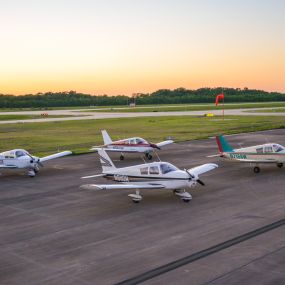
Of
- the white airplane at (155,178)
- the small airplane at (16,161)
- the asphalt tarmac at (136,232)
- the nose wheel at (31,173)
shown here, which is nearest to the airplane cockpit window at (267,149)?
the asphalt tarmac at (136,232)

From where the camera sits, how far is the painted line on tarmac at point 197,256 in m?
12.5

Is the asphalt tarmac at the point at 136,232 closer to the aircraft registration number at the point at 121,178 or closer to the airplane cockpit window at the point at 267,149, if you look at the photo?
the aircraft registration number at the point at 121,178

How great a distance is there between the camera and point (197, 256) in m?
14.1

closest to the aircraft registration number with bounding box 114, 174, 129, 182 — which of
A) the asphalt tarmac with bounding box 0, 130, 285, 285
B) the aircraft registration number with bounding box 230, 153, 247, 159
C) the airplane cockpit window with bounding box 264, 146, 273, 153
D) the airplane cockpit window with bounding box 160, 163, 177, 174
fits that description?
the asphalt tarmac with bounding box 0, 130, 285, 285

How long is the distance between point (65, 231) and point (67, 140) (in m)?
37.2

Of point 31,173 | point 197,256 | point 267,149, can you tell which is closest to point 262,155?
point 267,149

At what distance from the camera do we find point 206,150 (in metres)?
41.0

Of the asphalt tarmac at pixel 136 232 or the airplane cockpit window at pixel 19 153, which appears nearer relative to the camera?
the asphalt tarmac at pixel 136 232

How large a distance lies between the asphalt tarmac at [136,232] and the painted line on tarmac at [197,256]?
185 millimetres

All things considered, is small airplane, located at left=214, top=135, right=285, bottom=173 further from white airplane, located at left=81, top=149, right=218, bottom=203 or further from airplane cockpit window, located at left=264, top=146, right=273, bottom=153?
white airplane, located at left=81, top=149, right=218, bottom=203

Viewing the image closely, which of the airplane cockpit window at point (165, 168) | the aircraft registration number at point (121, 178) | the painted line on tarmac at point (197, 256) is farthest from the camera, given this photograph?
the aircraft registration number at point (121, 178)

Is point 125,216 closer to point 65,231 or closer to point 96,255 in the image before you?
point 65,231

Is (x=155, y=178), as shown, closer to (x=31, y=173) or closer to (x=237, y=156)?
(x=237, y=156)

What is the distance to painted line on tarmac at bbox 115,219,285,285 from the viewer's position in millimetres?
12508
